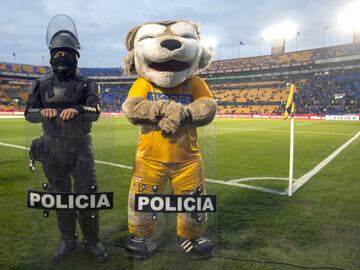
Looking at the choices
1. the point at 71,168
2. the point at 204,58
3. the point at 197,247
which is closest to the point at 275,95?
the point at 204,58

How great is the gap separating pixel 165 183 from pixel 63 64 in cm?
141

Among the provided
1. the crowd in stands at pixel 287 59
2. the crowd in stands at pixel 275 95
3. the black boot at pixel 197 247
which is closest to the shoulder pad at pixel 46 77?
the black boot at pixel 197 247

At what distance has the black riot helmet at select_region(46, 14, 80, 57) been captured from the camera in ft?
9.20

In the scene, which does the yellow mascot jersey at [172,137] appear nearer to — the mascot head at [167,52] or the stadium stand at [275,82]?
the mascot head at [167,52]

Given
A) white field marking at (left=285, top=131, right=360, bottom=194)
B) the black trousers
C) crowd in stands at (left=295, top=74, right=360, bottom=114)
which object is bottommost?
white field marking at (left=285, top=131, right=360, bottom=194)

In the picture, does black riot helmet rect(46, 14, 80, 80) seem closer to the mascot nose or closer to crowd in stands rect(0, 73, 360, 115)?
the mascot nose

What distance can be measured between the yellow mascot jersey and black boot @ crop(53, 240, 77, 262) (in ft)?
3.39

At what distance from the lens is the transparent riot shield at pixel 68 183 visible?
265cm

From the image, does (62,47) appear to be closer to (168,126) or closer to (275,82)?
(168,126)

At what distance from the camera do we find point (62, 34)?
9.46 feet

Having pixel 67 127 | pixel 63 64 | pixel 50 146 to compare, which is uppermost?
pixel 63 64

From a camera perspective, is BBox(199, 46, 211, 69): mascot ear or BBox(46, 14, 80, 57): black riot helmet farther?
BBox(199, 46, 211, 69): mascot ear

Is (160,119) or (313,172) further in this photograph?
(313,172)

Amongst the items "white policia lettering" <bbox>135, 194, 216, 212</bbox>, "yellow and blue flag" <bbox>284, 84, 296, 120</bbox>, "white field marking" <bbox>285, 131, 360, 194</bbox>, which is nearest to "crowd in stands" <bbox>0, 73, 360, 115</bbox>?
"white field marking" <bbox>285, 131, 360, 194</bbox>
